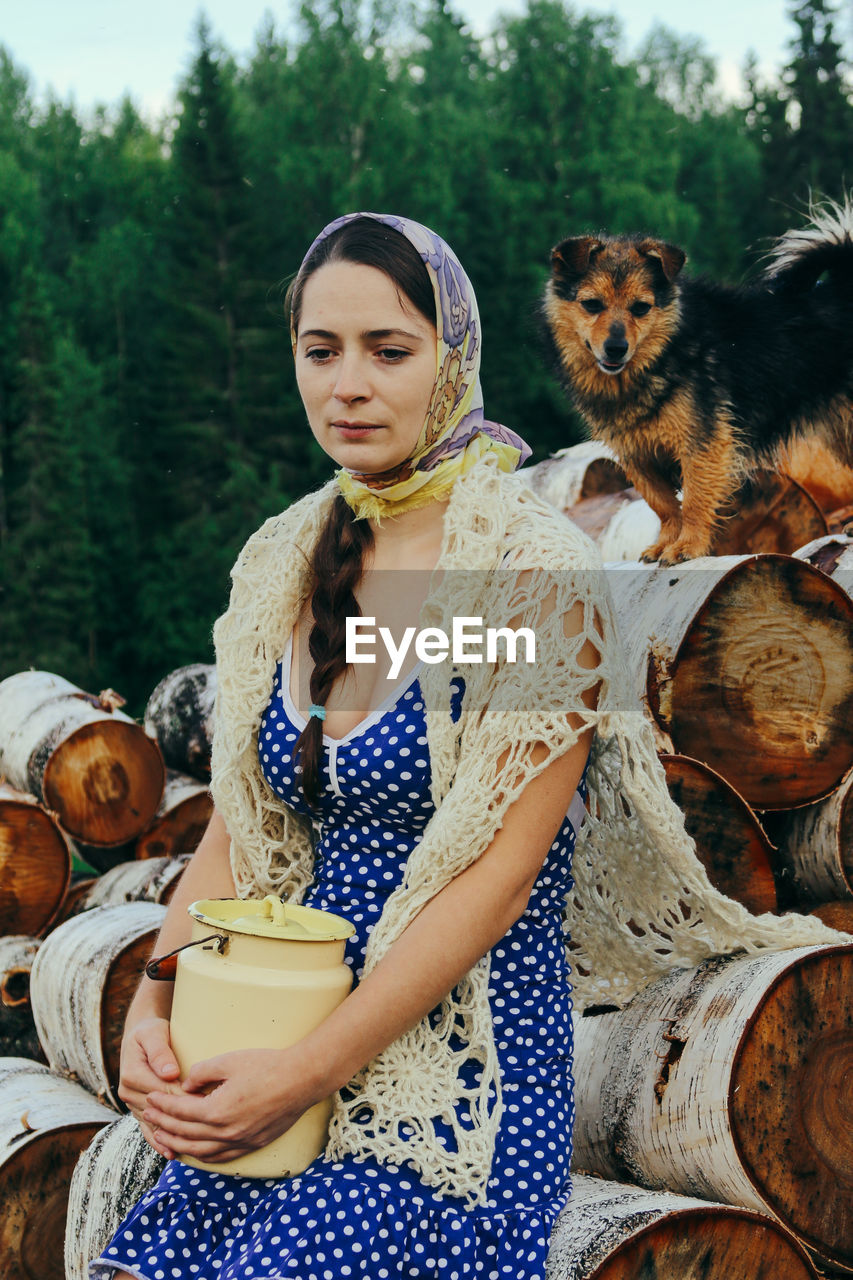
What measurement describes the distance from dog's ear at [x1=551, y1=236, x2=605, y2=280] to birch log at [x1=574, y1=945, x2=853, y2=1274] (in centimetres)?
253

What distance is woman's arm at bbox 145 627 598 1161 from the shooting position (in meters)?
1.60

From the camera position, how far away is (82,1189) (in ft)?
7.65

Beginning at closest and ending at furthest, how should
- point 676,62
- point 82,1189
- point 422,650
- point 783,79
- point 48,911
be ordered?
point 422,650
point 82,1189
point 48,911
point 783,79
point 676,62

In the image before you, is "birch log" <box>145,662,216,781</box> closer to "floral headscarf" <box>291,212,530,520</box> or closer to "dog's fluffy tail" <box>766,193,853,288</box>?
"dog's fluffy tail" <box>766,193,853,288</box>

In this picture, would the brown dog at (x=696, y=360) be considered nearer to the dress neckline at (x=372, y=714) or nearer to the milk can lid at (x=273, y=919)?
the dress neckline at (x=372, y=714)

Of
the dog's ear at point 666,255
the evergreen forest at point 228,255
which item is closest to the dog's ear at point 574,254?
the dog's ear at point 666,255

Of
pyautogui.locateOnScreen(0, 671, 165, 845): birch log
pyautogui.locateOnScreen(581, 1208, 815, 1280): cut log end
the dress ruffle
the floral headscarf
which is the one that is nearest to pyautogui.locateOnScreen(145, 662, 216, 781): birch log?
pyautogui.locateOnScreen(0, 671, 165, 845): birch log

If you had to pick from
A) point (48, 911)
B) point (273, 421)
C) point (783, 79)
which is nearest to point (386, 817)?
point (48, 911)

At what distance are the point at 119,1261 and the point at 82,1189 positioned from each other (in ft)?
2.25

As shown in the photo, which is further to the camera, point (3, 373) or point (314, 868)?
point (3, 373)

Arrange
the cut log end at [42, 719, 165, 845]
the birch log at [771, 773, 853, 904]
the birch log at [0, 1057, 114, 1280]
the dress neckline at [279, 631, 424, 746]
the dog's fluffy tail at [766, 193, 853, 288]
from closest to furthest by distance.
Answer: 1. the dress neckline at [279, 631, 424, 746]
2. the birch log at [0, 1057, 114, 1280]
3. the birch log at [771, 773, 853, 904]
4. the dog's fluffy tail at [766, 193, 853, 288]
5. the cut log end at [42, 719, 165, 845]

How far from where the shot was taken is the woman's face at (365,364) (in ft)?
6.15

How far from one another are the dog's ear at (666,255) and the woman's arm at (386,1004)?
94.8 inches

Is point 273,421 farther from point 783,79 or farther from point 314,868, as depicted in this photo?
point 314,868
